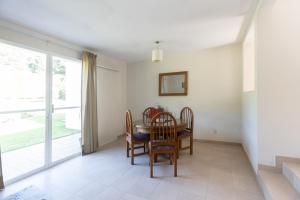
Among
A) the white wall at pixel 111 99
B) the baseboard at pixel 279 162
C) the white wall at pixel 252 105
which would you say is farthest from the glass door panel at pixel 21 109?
the baseboard at pixel 279 162

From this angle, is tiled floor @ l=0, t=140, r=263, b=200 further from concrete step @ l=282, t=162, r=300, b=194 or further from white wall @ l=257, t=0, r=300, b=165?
white wall @ l=257, t=0, r=300, b=165

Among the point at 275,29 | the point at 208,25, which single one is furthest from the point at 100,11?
the point at 275,29

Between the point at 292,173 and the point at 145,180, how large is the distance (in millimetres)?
1777

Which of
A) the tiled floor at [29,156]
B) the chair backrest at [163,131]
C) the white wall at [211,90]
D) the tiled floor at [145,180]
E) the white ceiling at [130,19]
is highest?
the white ceiling at [130,19]

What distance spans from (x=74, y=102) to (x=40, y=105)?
73 cm

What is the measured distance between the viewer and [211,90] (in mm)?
4047

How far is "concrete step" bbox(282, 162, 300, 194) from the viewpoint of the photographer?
169 cm

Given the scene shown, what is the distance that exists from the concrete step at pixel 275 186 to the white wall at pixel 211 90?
1.90m

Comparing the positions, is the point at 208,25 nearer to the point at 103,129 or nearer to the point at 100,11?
the point at 100,11

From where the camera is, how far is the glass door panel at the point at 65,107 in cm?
292

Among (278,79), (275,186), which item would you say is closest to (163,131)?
(275,186)

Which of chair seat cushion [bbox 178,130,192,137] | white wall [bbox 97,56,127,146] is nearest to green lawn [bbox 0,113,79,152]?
white wall [bbox 97,56,127,146]

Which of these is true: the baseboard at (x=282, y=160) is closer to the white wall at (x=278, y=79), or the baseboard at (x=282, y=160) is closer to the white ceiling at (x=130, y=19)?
the white wall at (x=278, y=79)

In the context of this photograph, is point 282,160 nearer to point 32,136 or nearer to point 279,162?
point 279,162
